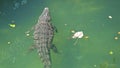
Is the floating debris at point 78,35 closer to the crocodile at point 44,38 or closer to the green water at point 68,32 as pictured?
the green water at point 68,32

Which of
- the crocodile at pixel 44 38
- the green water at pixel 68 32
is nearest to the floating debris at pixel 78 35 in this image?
the green water at pixel 68 32

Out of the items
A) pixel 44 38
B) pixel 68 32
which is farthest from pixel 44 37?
pixel 68 32

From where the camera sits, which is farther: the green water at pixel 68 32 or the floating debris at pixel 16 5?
the floating debris at pixel 16 5

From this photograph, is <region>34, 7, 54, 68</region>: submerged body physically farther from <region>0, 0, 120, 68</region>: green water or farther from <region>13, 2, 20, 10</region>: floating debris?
<region>13, 2, 20, 10</region>: floating debris

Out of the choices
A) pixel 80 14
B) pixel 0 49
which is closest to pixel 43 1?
pixel 80 14

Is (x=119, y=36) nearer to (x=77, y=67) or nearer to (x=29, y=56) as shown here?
(x=77, y=67)

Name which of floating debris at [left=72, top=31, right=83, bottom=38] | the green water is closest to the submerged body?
the green water
